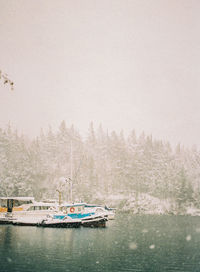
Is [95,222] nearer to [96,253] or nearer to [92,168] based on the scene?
[96,253]

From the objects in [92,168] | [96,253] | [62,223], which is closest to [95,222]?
[62,223]

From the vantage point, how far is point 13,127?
112750 mm

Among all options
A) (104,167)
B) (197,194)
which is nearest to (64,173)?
(104,167)

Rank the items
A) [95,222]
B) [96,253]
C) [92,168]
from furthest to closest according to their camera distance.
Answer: [92,168]
[95,222]
[96,253]

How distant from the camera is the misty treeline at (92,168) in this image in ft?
294

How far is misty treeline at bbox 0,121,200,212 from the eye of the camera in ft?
294

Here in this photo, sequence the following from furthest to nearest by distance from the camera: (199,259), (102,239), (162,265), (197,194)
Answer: (197,194), (102,239), (199,259), (162,265)

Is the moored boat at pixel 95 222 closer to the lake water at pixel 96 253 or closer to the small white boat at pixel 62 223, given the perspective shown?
the small white boat at pixel 62 223

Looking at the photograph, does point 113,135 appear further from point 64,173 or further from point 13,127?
point 13,127

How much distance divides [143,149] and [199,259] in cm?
8116

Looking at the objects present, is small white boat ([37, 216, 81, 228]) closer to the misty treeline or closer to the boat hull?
the boat hull

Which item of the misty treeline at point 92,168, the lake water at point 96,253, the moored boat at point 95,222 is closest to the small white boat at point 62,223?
the moored boat at point 95,222

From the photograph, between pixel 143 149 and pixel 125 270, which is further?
pixel 143 149

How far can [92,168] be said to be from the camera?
99.3 meters
